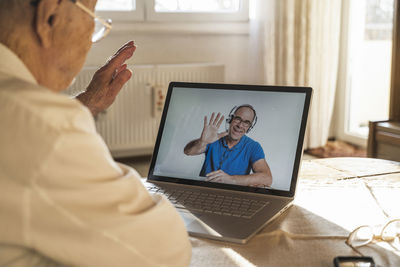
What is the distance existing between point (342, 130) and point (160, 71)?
5.67 ft

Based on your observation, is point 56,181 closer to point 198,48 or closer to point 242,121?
point 242,121

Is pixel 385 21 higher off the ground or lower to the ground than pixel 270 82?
higher

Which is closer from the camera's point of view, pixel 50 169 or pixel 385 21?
pixel 50 169

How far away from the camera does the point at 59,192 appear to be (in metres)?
0.49

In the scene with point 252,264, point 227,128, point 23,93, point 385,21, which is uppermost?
point 385,21

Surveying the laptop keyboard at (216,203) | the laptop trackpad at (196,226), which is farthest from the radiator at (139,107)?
the laptop trackpad at (196,226)

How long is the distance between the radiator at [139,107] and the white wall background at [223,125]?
2.22 m

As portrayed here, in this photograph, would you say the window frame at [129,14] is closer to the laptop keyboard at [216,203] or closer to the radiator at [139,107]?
the radiator at [139,107]

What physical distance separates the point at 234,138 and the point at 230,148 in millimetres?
27

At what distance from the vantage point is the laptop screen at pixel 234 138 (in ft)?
3.43

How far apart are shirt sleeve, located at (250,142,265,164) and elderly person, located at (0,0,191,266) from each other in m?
0.46

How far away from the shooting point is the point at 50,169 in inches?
18.7

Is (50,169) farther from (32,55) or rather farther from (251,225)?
(251,225)

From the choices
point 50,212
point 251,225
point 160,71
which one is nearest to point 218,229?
point 251,225
